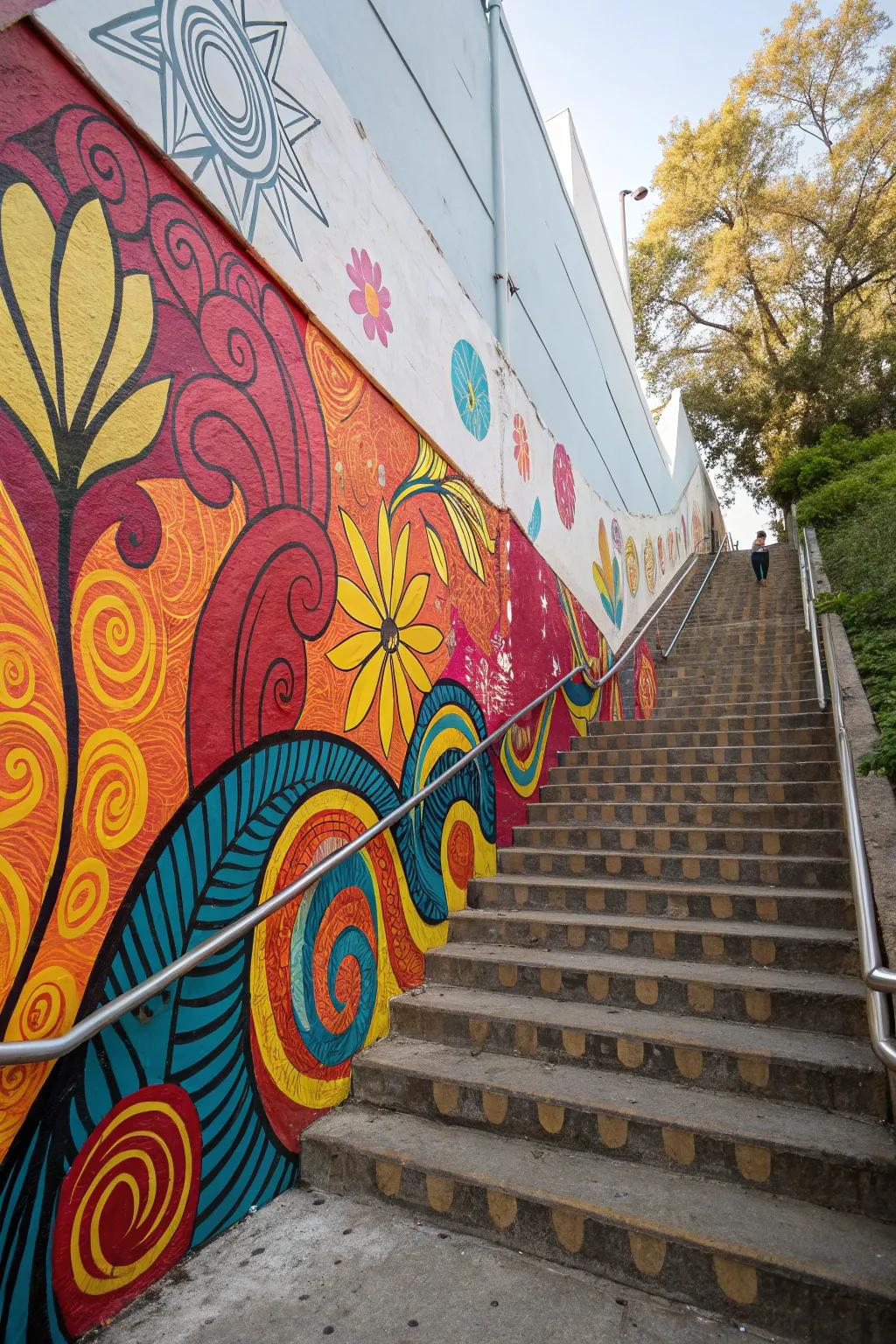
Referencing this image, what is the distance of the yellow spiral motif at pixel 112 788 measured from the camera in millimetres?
1939

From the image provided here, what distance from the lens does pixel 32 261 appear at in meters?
1.87

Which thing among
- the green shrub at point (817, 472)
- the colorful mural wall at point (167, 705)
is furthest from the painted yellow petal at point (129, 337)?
the green shrub at point (817, 472)

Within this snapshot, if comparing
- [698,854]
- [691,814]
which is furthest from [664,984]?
[691,814]

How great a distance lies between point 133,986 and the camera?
6.64 ft

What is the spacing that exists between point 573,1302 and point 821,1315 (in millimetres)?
612

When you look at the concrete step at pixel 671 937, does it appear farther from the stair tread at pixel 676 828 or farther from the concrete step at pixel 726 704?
the concrete step at pixel 726 704

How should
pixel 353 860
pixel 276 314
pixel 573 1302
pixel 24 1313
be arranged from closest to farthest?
pixel 24 1313, pixel 573 1302, pixel 276 314, pixel 353 860

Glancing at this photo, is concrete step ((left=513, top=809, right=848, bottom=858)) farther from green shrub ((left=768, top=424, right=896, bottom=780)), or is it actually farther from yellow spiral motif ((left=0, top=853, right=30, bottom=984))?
yellow spiral motif ((left=0, top=853, right=30, bottom=984))

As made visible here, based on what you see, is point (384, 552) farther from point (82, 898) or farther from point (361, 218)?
point (82, 898)

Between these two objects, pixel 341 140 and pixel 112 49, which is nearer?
pixel 112 49

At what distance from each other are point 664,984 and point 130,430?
2.76 m

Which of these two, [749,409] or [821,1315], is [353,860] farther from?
[749,409]

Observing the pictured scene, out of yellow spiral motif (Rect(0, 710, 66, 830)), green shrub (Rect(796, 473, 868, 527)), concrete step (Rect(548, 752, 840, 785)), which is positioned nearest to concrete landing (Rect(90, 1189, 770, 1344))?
yellow spiral motif (Rect(0, 710, 66, 830))

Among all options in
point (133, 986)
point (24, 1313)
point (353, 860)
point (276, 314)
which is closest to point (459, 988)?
point (353, 860)
